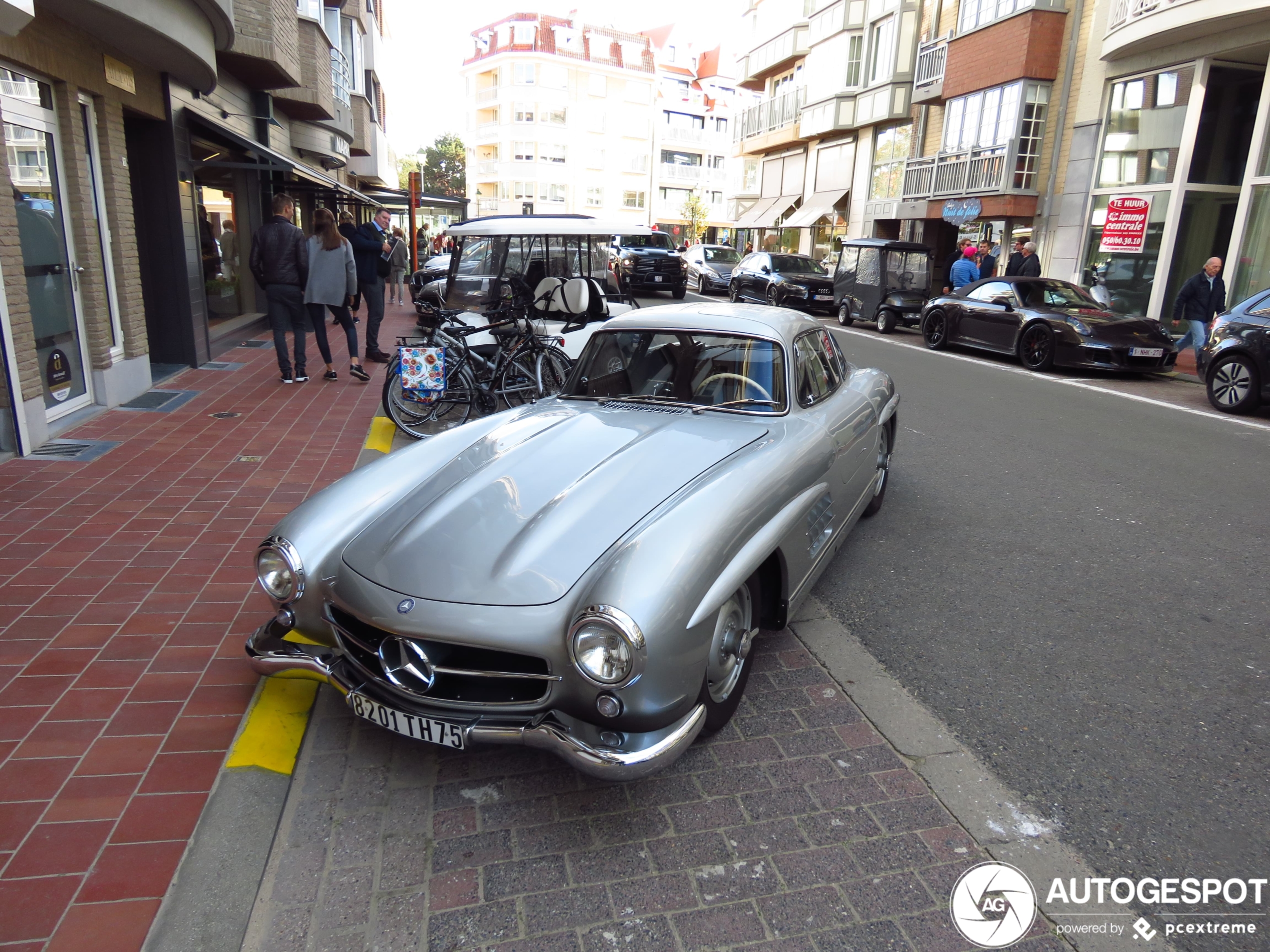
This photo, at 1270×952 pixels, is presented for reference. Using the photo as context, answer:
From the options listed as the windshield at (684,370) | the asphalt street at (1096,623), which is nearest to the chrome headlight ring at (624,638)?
the asphalt street at (1096,623)

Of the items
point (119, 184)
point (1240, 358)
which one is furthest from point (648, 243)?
point (119, 184)

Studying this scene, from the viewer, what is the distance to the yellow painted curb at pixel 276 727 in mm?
2801

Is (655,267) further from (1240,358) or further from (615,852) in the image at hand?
(615,852)

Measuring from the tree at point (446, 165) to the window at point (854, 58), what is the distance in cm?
5864

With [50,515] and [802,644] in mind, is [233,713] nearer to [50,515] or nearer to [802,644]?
[802,644]

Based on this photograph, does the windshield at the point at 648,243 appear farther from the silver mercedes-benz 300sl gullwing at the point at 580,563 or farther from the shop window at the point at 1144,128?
the silver mercedes-benz 300sl gullwing at the point at 580,563

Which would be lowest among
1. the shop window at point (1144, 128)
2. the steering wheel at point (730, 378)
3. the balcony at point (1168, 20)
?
the steering wheel at point (730, 378)

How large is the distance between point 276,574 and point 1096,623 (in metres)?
3.69

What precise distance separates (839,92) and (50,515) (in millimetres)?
29989

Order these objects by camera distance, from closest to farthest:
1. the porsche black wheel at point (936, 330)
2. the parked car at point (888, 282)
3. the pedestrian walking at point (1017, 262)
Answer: the porsche black wheel at point (936, 330)
the pedestrian walking at point (1017, 262)
the parked car at point (888, 282)

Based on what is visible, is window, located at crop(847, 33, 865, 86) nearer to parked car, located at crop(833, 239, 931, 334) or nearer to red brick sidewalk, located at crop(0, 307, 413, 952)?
parked car, located at crop(833, 239, 931, 334)

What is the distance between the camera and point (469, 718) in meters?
2.52

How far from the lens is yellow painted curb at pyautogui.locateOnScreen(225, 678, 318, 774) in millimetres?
2801

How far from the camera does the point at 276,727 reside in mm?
2986
